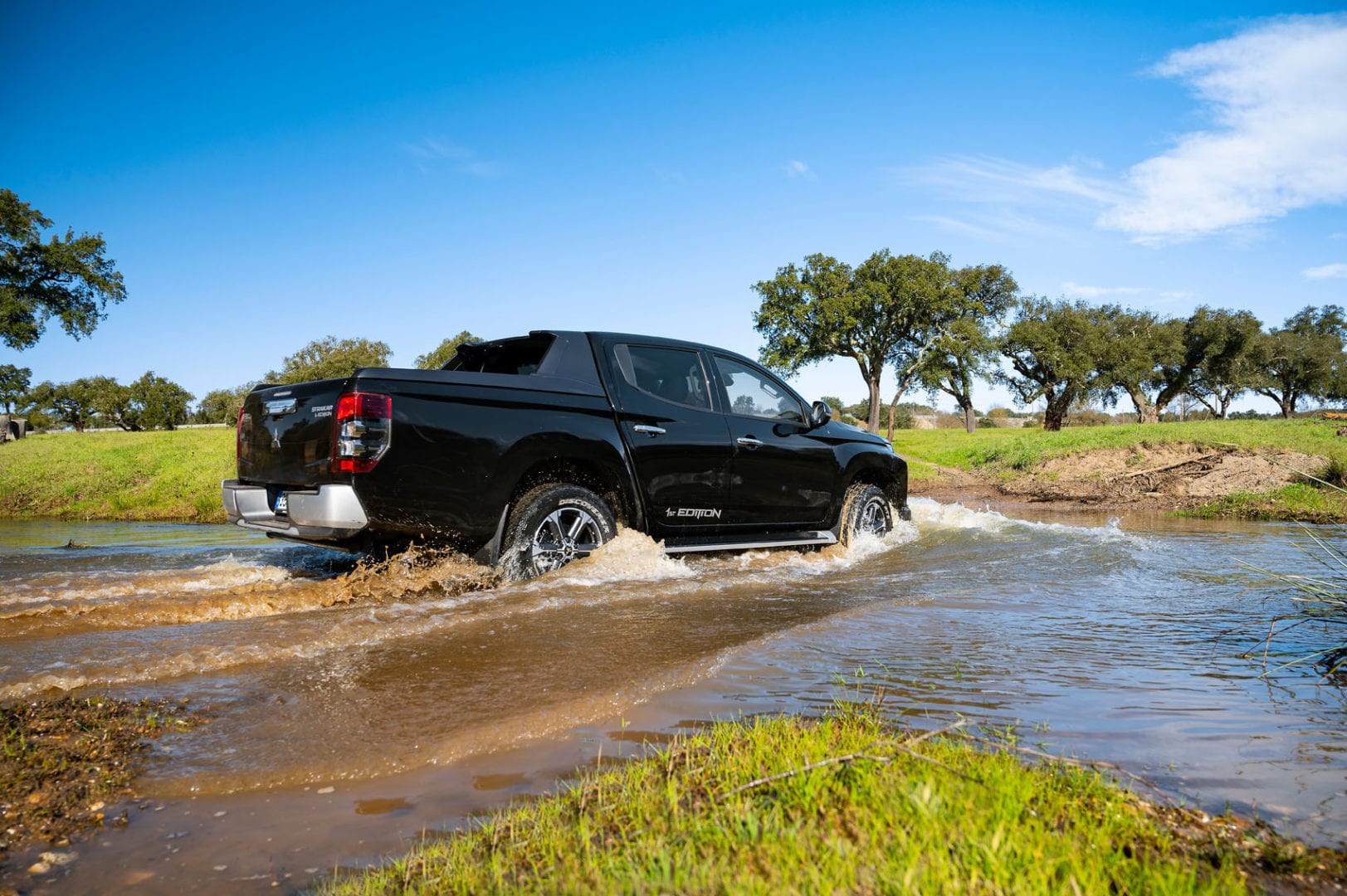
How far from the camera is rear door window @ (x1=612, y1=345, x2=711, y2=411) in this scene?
6340 mm

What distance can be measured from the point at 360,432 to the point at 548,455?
1.26 meters

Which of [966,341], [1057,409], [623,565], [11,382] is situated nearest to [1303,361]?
[1057,409]

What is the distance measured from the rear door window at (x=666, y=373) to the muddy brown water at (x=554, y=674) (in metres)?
1.24

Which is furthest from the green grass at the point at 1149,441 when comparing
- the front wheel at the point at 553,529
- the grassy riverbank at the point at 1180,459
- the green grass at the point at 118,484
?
the green grass at the point at 118,484

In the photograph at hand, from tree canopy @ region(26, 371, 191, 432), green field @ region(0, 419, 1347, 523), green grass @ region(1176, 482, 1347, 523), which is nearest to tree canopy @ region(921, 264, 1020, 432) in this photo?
green field @ region(0, 419, 1347, 523)

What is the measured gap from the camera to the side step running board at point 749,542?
6367 millimetres

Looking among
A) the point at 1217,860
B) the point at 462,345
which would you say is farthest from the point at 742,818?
the point at 462,345

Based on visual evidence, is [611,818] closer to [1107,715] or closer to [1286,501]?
[1107,715]

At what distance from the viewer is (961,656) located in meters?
4.04

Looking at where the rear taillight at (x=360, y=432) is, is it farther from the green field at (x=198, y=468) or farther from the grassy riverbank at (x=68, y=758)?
the green field at (x=198, y=468)

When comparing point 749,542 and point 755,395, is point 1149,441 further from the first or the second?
point 749,542

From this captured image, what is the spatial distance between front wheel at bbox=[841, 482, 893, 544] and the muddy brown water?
0.85 m

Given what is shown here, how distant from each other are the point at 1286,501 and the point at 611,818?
509 inches

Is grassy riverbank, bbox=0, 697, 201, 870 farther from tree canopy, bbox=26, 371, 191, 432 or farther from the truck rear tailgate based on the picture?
tree canopy, bbox=26, 371, 191, 432
